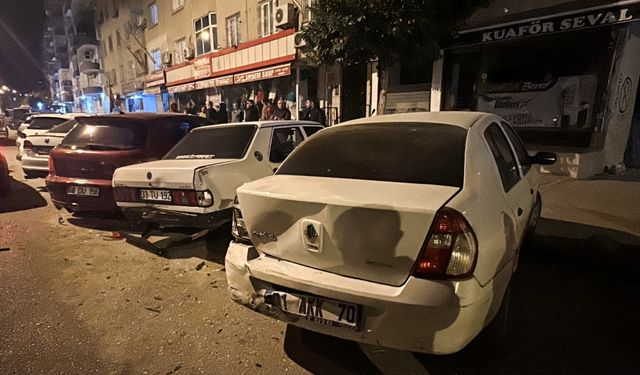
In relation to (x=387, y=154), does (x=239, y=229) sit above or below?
below

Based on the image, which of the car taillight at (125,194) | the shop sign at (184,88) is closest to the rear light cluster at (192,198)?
the car taillight at (125,194)

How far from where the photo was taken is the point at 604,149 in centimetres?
738

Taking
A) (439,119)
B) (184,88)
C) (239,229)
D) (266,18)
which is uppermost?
(266,18)

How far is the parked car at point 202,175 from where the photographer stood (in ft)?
11.7

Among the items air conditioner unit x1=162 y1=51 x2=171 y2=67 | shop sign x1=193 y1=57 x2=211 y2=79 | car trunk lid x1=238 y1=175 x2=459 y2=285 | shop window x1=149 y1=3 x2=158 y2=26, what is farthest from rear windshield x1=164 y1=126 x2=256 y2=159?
shop window x1=149 y1=3 x2=158 y2=26

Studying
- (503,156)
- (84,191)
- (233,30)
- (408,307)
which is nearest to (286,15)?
(233,30)

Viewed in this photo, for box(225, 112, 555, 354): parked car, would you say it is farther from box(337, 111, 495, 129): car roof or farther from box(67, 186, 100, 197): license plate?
box(67, 186, 100, 197): license plate

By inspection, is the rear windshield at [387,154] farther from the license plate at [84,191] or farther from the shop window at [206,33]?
the shop window at [206,33]

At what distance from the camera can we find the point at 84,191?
15.4 feet

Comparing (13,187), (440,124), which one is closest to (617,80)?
(440,124)

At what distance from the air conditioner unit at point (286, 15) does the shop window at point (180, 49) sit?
9255 mm

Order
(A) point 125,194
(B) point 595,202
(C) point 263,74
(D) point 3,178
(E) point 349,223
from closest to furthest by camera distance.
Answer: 1. (E) point 349,223
2. (A) point 125,194
3. (B) point 595,202
4. (D) point 3,178
5. (C) point 263,74

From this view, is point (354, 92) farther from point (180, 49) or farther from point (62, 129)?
point (180, 49)

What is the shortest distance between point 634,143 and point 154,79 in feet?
77.7
